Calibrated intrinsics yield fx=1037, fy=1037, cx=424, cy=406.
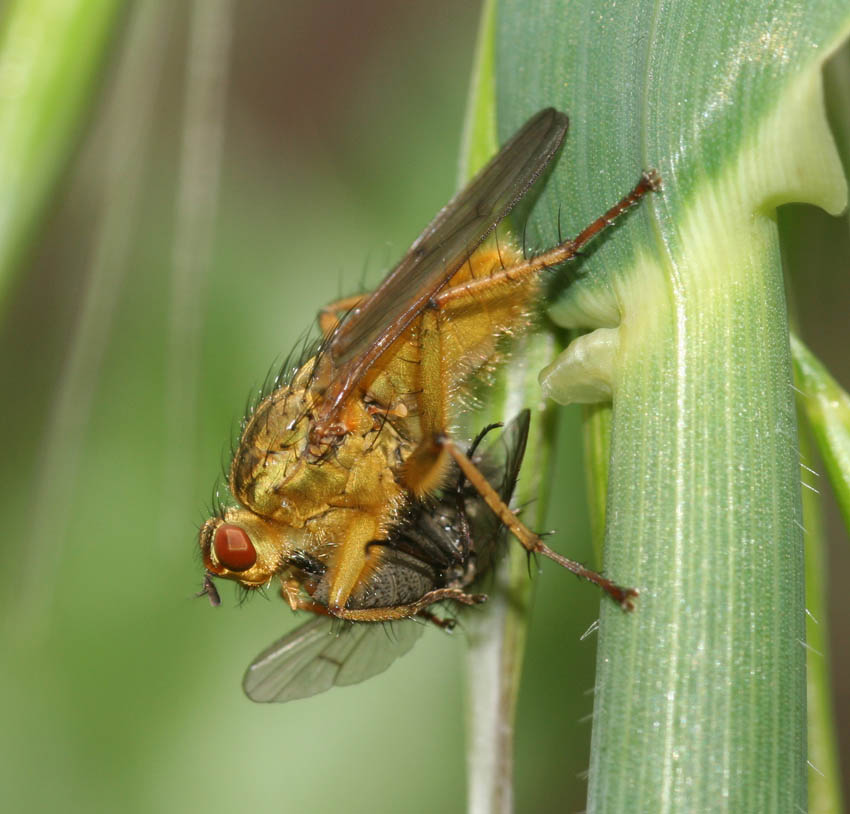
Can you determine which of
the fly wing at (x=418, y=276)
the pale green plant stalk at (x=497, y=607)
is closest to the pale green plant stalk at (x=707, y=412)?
the pale green plant stalk at (x=497, y=607)

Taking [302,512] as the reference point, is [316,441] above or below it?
above

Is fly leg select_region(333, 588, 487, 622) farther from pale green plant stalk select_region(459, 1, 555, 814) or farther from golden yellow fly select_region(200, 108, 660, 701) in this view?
pale green plant stalk select_region(459, 1, 555, 814)

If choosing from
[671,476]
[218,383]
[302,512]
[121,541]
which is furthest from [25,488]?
[671,476]

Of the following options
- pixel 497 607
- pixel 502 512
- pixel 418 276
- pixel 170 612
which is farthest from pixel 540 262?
pixel 170 612

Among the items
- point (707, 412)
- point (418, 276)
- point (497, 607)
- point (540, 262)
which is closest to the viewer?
point (707, 412)

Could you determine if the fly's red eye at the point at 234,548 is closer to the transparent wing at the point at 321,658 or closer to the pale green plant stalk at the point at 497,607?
the transparent wing at the point at 321,658

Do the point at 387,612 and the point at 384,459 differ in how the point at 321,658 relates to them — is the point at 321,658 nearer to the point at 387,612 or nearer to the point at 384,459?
the point at 387,612

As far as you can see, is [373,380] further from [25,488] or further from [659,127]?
[25,488]

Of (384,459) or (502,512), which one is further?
(384,459)
